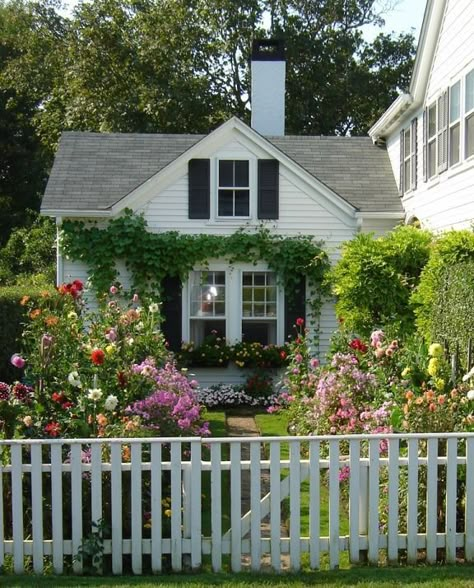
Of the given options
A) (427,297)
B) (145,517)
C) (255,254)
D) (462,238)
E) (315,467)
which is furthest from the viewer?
(255,254)

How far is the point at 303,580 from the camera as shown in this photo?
4.91 meters

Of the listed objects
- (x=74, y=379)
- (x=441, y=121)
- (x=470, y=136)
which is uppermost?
(x=441, y=121)

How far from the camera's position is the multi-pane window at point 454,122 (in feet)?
38.5

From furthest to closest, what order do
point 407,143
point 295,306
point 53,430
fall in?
1. point 407,143
2. point 295,306
3. point 53,430

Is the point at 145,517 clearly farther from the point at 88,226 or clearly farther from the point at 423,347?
the point at 88,226

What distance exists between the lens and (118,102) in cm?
2678

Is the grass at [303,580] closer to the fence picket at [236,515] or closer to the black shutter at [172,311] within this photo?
the fence picket at [236,515]

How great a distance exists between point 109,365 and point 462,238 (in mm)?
4803

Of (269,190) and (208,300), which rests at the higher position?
(269,190)

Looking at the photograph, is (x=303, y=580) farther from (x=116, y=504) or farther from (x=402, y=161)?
(x=402, y=161)

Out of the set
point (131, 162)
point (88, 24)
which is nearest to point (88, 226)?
point (131, 162)

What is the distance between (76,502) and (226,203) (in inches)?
394

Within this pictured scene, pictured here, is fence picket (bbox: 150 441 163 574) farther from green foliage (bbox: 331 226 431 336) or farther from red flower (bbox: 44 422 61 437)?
green foliage (bbox: 331 226 431 336)

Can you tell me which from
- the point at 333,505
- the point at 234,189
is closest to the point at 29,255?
the point at 234,189
